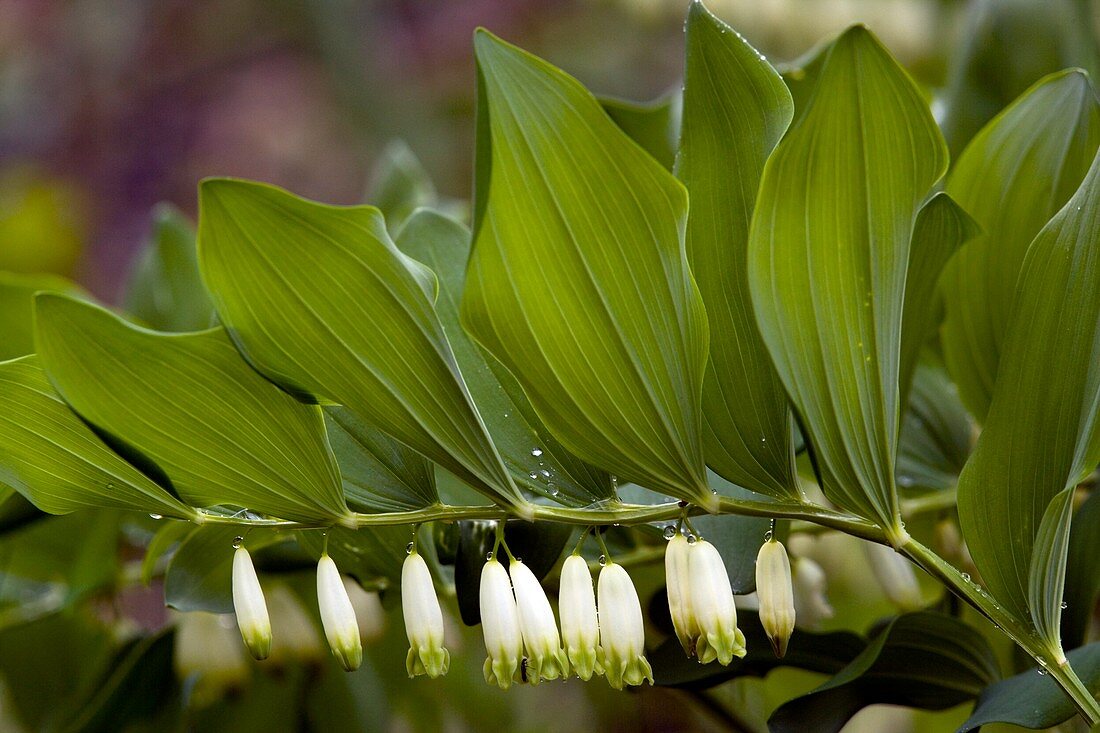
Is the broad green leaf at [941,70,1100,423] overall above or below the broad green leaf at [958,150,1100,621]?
above

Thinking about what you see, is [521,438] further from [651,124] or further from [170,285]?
[170,285]

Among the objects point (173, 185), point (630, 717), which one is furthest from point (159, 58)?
point (630, 717)

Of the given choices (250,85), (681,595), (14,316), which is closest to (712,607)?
(681,595)

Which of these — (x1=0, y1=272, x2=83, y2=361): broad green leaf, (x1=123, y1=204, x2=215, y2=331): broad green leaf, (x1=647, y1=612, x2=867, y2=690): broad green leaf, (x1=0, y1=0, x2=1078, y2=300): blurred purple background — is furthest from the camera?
(x1=0, y1=0, x2=1078, y2=300): blurred purple background

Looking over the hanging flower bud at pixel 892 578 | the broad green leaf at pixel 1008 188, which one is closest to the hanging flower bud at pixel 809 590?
the hanging flower bud at pixel 892 578

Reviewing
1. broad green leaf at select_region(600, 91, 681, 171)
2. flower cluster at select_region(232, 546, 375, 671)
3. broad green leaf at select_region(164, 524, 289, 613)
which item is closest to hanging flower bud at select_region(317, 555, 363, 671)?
flower cluster at select_region(232, 546, 375, 671)

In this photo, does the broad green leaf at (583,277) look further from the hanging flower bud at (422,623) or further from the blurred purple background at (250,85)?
the blurred purple background at (250,85)

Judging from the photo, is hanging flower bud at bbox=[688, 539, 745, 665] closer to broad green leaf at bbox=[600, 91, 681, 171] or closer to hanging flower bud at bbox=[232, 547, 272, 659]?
hanging flower bud at bbox=[232, 547, 272, 659]
